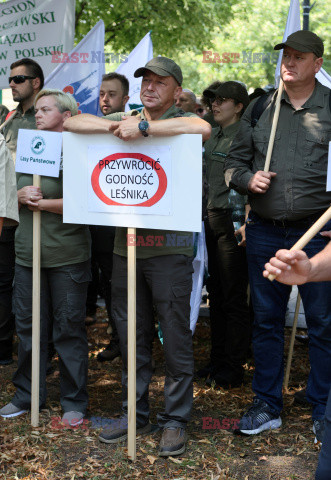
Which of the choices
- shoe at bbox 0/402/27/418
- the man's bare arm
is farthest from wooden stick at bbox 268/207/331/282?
shoe at bbox 0/402/27/418

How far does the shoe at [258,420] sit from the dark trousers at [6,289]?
253 centimetres

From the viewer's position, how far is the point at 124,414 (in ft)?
14.4

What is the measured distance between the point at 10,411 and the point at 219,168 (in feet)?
8.01

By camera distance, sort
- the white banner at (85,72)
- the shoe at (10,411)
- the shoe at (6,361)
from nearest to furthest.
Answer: the shoe at (10,411), the shoe at (6,361), the white banner at (85,72)

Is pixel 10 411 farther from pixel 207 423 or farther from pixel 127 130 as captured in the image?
pixel 127 130

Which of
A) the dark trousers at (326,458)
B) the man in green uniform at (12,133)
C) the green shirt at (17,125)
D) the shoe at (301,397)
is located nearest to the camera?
the dark trousers at (326,458)

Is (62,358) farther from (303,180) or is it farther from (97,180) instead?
(303,180)

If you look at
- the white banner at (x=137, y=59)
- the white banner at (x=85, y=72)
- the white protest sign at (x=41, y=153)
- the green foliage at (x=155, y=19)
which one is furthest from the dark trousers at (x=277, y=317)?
the green foliage at (x=155, y=19)

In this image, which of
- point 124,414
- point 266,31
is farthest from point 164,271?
point 266,31

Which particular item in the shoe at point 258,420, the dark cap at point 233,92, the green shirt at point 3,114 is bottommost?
the shoe at point 258,420

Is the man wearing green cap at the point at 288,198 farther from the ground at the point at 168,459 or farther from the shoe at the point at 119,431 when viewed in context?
the shoe at the point at 119,431

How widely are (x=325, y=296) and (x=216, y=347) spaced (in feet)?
5.71

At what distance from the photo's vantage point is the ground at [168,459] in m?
3.92

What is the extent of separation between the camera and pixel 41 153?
4496mm
